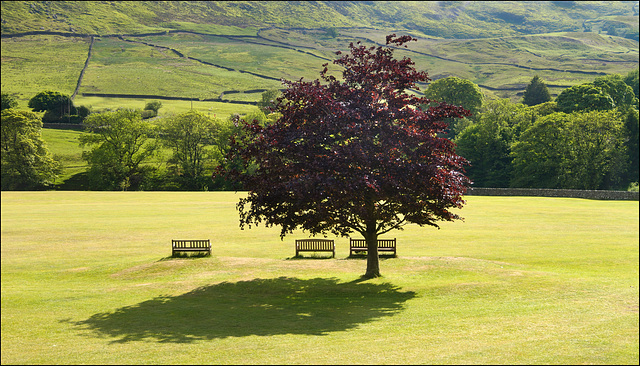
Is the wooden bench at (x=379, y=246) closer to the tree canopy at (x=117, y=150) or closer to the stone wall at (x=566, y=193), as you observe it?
the stone wall at (x=566, y=193)

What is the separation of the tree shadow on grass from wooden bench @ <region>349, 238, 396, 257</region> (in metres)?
6.72

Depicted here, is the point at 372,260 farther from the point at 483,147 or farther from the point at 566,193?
the point at 483,147

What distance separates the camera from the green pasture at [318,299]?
619 inches

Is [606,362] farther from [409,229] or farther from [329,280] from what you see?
[409,229]

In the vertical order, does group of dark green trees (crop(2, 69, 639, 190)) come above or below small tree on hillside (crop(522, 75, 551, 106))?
below

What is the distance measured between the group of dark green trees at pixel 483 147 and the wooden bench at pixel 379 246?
53911 mm

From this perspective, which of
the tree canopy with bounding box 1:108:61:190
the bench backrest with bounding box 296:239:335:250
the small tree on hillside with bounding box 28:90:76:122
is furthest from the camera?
the small tree on hillside with bounding box 28:90:76:122

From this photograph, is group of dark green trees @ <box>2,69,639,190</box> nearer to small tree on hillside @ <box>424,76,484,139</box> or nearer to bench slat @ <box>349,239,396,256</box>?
small tree on hillside @ <box>424,76,484,139</box>

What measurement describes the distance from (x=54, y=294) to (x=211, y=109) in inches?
6192

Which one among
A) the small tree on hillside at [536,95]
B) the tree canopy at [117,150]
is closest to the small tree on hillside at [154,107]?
the tree canopy at [117,150]

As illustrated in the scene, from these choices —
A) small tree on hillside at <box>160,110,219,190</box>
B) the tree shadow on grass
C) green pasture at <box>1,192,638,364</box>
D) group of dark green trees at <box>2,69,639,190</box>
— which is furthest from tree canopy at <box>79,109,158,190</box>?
the tree shadow on grass

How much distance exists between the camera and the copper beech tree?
23.4 metres

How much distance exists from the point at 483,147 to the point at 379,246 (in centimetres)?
8312

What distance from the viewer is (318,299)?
24.0 meters
